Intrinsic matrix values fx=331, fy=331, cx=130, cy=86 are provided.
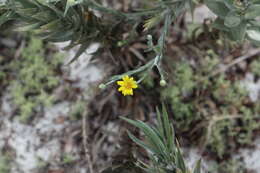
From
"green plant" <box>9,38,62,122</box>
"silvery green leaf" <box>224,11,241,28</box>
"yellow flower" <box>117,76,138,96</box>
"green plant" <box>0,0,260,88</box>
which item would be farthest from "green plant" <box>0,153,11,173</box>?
"silvery green leaf" <box>224,11,241,28</box>

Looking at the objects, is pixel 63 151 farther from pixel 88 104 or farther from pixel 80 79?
pixel 80 79

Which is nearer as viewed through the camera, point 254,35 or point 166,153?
point 166,153

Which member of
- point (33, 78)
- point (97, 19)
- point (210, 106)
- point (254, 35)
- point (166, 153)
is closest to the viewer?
point (166, 153)

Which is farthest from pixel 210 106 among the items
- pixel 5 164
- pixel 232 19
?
pixel 5 164

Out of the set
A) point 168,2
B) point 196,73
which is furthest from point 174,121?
point 168,2

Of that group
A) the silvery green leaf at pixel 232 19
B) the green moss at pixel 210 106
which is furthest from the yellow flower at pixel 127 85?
the green moss at pixel 210 106

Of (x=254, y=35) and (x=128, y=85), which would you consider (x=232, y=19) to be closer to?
(x=254, y=35)

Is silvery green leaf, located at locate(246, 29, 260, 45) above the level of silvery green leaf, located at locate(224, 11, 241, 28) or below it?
below

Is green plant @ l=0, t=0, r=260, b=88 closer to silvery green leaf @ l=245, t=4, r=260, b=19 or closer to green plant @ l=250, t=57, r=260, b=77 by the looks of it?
silvery green leaf @ l=245, t=4, r=260, b=19
